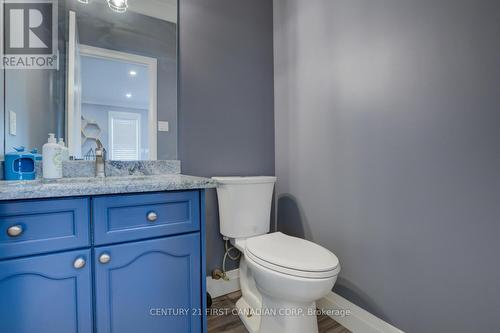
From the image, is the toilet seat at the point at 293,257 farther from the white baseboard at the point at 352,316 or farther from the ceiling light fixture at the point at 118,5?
the ceiling light fixture at the point at 118,5

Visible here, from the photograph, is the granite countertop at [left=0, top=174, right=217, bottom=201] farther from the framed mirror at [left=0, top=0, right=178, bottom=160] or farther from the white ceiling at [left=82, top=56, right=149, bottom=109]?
the white ceiling at [left=82, top=56, right=149, bottom=109]

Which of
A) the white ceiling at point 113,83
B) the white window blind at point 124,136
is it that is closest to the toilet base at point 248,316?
the white window blind at point 124,136

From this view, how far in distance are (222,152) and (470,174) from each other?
4.30 ft

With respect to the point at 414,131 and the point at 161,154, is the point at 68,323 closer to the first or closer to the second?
the point at 161,154

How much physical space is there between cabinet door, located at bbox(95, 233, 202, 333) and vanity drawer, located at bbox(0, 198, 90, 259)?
0.10 metres

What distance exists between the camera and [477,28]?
88 cm

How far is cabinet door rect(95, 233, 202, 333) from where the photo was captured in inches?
33.1

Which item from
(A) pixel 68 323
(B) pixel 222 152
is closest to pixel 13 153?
(A) pixel 68 323

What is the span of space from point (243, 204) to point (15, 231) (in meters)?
1.04

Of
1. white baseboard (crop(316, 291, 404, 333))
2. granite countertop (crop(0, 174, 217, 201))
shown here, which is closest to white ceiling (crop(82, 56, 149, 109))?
granite countertop (crop(0, 174, 217, 201))

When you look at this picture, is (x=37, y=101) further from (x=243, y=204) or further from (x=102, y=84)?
(x=243, y=204)

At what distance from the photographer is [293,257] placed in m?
1.08

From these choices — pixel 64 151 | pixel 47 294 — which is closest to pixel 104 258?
pixel 47 294

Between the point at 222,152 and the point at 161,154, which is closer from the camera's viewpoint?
the point at 161,154
